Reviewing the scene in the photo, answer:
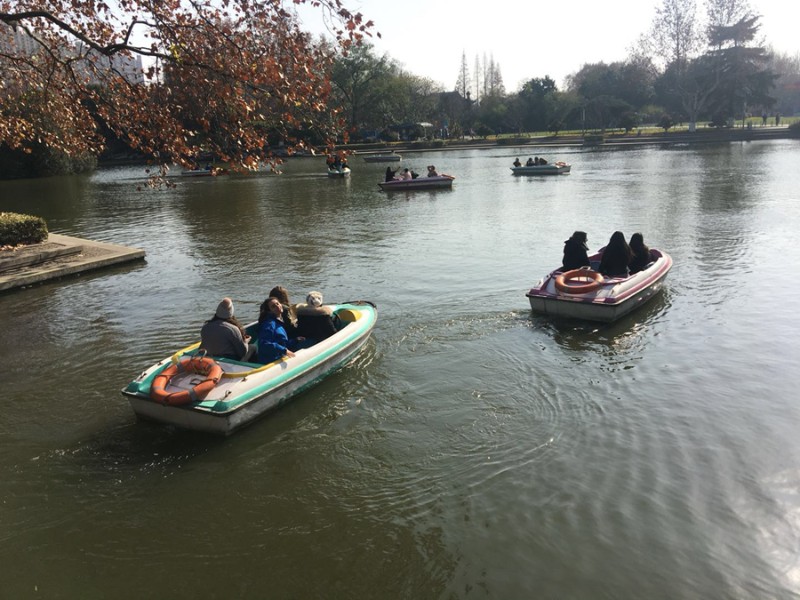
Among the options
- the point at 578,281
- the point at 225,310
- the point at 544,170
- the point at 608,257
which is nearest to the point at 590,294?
the point at 578,281

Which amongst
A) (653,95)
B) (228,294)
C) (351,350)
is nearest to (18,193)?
(228,294)

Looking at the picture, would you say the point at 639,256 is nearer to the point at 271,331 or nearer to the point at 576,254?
the point at 576,254

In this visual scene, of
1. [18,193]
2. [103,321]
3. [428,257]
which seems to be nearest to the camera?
[103,321]

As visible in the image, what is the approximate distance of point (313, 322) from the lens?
9102mm

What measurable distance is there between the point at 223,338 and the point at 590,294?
670 centimetres

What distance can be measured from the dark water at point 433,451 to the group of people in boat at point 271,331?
82 centimetres

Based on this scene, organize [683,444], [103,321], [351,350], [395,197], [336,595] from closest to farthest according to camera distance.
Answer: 1. [336,595]
2. [683,444]
3. [351,350]
4. [103,321]
5. [395,197]

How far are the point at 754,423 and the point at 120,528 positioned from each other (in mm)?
7489

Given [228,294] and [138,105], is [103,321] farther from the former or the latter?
[138,105]

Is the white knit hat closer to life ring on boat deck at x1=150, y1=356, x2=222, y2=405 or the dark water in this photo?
life ring on boat deck at x1=150, y1=356, x2=222, y2=405

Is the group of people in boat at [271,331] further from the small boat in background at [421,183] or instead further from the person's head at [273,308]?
the small boat in background at [421,183]

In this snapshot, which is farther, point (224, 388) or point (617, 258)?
point (617, 258)

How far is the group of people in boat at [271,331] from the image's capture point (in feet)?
26.4

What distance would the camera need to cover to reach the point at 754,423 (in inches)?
294
